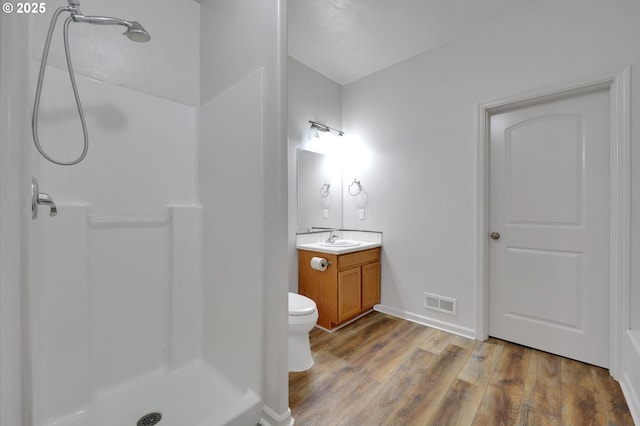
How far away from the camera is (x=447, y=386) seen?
1.75 m

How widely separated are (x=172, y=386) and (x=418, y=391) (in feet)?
4.80

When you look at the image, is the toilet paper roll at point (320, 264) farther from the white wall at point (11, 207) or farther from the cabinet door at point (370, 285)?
the white wall at point (11, 207)

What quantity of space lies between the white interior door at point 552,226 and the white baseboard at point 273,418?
6.36 feet

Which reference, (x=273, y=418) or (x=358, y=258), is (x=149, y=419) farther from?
(x=358, y=258)

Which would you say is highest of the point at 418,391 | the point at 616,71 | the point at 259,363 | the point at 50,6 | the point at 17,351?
the point at 50,6

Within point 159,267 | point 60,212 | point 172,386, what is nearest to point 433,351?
point 172,386

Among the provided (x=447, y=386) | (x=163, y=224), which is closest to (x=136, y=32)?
(x=163, y=224)

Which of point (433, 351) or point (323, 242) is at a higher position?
point (323, 242)

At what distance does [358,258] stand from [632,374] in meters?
1.87

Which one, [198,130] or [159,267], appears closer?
[159,267]

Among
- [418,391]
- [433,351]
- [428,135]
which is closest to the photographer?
[418,391]

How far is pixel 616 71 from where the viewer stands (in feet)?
5.83

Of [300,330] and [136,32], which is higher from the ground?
[136,32]

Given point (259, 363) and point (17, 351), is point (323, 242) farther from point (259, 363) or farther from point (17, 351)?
point (17, 351)
